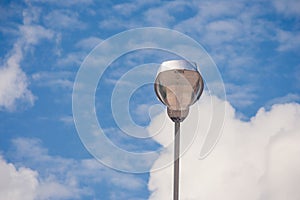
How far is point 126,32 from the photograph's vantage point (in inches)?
629

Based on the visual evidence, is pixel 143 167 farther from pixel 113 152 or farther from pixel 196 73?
pixel 196 73

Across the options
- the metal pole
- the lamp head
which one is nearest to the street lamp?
the lamp head

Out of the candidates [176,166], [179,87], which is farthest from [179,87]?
[176,166]

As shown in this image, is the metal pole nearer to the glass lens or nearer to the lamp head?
the lamp head

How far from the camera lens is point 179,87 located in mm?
14867

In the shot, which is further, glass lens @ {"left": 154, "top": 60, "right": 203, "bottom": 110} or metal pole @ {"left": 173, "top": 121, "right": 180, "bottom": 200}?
glass lens @ {"left": 154, "top": 60, "right": 203, "bottom": 110}

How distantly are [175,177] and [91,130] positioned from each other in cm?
156

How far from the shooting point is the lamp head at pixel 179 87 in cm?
1481

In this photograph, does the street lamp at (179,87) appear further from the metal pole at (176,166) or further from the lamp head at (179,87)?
the metal pole at (176,166)

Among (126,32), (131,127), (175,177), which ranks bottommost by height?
(175,177)

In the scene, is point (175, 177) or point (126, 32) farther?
point (126, 32)

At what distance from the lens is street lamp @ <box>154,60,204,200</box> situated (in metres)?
14.8

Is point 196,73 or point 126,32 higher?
point 126,32

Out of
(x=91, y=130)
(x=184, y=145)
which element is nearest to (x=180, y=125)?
(x=184, y=145)
